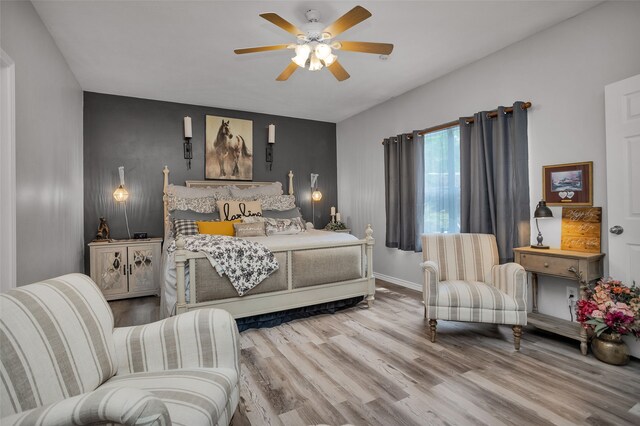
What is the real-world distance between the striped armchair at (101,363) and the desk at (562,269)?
98.4 inches

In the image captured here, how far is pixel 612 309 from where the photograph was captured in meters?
2.16

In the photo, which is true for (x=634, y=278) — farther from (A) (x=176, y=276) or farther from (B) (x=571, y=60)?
(A) (x=176, y=276)

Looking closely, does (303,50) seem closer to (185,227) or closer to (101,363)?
(101,363)

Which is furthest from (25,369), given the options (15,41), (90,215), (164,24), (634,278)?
(90,215)

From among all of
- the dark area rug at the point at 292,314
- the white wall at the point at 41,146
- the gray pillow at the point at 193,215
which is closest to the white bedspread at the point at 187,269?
the dark area rug at the point at 292,314

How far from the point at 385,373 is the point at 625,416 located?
4.06ft

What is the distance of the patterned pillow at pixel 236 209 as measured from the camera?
4062 mm

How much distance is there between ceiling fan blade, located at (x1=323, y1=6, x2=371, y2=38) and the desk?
227 centimetres

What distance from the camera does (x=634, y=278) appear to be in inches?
88.7

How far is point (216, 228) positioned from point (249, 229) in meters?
0.38

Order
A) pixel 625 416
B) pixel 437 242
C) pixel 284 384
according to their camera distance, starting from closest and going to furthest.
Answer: pixel 625 416 → pixel 284 384 → pixel 437 242

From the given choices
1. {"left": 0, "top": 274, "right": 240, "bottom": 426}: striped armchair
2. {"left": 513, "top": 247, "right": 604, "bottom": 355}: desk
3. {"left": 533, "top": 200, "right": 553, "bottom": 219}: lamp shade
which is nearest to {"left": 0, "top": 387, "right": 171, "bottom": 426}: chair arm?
{"left": 0, "top": 274, "right": 240, "bottom": 426}: striped armchair

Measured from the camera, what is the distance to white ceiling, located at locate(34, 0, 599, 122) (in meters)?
2.45

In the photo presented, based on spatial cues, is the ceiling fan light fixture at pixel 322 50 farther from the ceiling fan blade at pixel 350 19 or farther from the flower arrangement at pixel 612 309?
the flower arrangement at pixel 612 309
